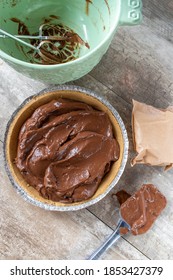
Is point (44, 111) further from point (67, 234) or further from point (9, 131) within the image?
point (67, 234)

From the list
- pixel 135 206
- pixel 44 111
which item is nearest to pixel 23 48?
pixel 44 111

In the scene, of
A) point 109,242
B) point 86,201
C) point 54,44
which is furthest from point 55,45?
point 109,242

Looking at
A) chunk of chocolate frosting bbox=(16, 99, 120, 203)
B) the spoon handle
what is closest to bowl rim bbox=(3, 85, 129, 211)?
chunk of chocolate frosting bbox=(16, 99, 120, 203)

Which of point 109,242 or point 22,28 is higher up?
point 22,28

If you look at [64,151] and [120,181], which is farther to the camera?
[120,181]

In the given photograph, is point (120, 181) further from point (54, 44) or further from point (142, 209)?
point (54, 44)

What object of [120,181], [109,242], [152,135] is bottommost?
[109,242]

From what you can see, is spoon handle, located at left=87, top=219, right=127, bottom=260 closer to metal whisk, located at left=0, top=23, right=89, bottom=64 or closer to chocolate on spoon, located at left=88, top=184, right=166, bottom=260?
chocolate on spoon, located at left=88, top=184, right=166, bottom=260
